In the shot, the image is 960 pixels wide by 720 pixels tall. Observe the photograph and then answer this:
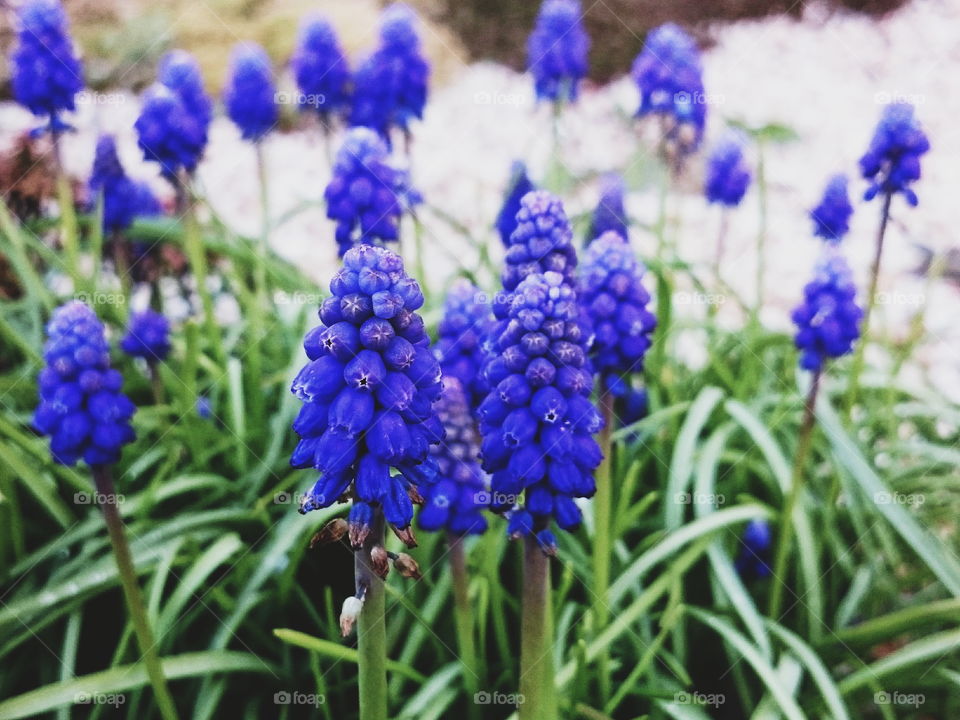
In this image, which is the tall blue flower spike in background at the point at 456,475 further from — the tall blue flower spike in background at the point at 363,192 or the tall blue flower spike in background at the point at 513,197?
the tall blue flower spike in background at the point at 513,197

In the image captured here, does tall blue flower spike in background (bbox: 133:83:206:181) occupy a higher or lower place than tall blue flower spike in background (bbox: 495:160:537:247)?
higher

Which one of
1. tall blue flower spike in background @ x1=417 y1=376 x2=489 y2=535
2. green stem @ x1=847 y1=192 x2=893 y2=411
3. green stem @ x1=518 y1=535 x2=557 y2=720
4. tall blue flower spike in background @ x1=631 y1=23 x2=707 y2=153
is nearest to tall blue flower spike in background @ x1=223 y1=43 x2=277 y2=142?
tall blue flower spike in background @ x1=631 y1=23 x2=707 y2=153

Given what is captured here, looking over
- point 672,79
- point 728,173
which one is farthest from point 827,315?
point 672,79

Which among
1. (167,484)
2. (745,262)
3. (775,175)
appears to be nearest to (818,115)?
(775,175)

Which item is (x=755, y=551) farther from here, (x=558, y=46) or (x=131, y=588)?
(x=558, y=46)

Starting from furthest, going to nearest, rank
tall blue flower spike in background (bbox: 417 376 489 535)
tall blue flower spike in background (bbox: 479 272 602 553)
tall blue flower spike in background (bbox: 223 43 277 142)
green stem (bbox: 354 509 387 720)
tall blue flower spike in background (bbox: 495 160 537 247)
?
tall blue flower spike in background (bbox: 223 43 277 142) < tall blue flower spike in background (bbox: 495 160 537 247) < tall blue flower spike in background (bbox: 417 376 489 535) < tall blue flower spike in background (bbox: 479 272 602 553) < green stem (bbox: 354 509 387 720)

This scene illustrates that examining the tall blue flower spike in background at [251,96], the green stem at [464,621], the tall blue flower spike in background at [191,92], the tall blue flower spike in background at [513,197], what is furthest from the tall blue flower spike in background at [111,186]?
the green stem at [464,621]

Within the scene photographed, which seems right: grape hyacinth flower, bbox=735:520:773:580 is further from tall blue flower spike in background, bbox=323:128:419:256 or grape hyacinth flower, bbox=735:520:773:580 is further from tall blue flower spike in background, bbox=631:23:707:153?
tall blue flower spike in background, bbox=631:23:707:153
